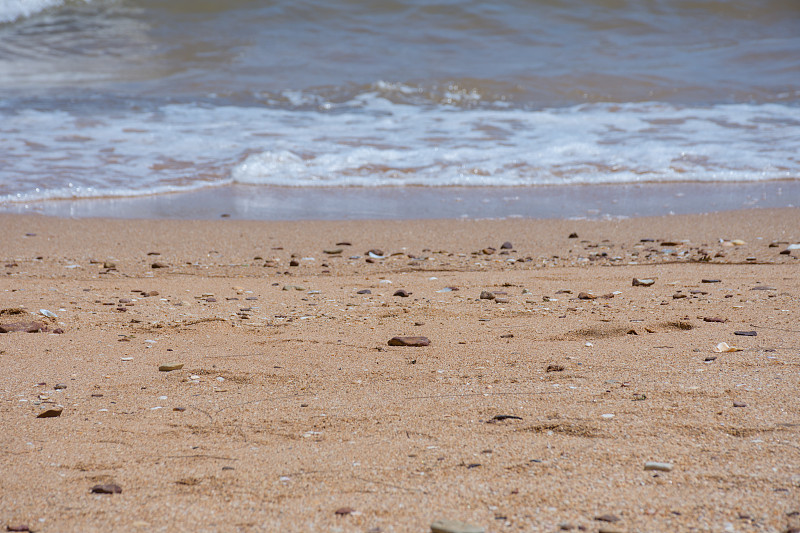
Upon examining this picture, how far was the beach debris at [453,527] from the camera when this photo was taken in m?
1.38

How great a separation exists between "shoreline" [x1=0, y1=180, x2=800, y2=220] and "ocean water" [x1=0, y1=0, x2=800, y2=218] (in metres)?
0.08

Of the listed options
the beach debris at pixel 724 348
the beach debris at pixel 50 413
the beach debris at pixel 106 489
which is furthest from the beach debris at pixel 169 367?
the beach debris at pixel 724 348

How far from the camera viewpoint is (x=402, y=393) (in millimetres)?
2150

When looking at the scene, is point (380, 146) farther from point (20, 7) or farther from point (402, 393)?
point (20, 7)

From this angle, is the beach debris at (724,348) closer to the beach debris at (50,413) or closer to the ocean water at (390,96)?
the beach debris at (50,413)

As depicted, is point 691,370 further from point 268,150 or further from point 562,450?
point 268,150

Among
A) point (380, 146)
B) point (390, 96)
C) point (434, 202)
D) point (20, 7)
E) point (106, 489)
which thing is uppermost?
point (20, 7)

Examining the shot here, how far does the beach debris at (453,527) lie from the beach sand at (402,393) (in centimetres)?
4

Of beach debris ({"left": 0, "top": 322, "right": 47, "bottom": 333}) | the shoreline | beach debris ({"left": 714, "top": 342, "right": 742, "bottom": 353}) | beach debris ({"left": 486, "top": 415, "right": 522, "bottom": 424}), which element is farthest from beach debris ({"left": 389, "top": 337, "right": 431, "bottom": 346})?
the shoreline

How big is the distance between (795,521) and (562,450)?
1.65 ft

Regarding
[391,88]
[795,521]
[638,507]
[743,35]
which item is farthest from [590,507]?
[743,35]

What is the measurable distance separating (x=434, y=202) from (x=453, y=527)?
171 inches

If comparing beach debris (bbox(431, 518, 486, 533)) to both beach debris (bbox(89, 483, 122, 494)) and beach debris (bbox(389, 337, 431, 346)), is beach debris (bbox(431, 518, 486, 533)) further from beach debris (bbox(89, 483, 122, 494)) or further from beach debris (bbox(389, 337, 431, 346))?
beach debris (bbox(389, 337, 431, 346))

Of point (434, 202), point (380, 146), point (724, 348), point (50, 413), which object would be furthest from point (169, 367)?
point (380, 146)
